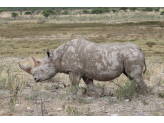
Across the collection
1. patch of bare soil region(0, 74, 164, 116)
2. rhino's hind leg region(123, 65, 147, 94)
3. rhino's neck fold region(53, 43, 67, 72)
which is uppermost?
rhino's neck fold region(53, 43, 67, 72)

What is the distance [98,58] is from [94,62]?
0.53ft

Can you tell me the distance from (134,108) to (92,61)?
1.74 metres

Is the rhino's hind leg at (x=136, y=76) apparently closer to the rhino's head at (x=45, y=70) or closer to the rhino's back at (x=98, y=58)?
the rhino's back at (x=98, y=58)

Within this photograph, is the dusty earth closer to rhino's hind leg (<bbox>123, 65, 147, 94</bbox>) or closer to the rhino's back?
rhino's hind leg (<bbox>123, 65, 147, 94</bbox>)

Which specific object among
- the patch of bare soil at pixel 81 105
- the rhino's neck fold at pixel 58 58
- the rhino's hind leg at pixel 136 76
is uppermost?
the rhino's neck fold at pixel 58 58

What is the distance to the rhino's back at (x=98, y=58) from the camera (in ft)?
22.3

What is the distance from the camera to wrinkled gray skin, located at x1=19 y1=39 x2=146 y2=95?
6785 mm

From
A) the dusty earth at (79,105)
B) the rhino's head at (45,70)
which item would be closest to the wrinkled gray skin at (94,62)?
the rhino's head at (45,70)

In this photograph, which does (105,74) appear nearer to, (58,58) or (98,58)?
(98,58)

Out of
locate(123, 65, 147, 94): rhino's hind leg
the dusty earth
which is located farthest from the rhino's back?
the dusty earth

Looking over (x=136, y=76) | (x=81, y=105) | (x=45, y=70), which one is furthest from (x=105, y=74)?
(x=45, y=70)

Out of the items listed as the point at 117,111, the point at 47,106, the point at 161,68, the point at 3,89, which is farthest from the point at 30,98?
the point at 161,68

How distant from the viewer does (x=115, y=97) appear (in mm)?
7254

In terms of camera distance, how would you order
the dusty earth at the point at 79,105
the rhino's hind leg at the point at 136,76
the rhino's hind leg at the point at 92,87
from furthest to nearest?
the rhino's hind leg at the point at 92,87
the rhino's hind leg at the point at 136,76
the dusty earth at the point at 79,105
